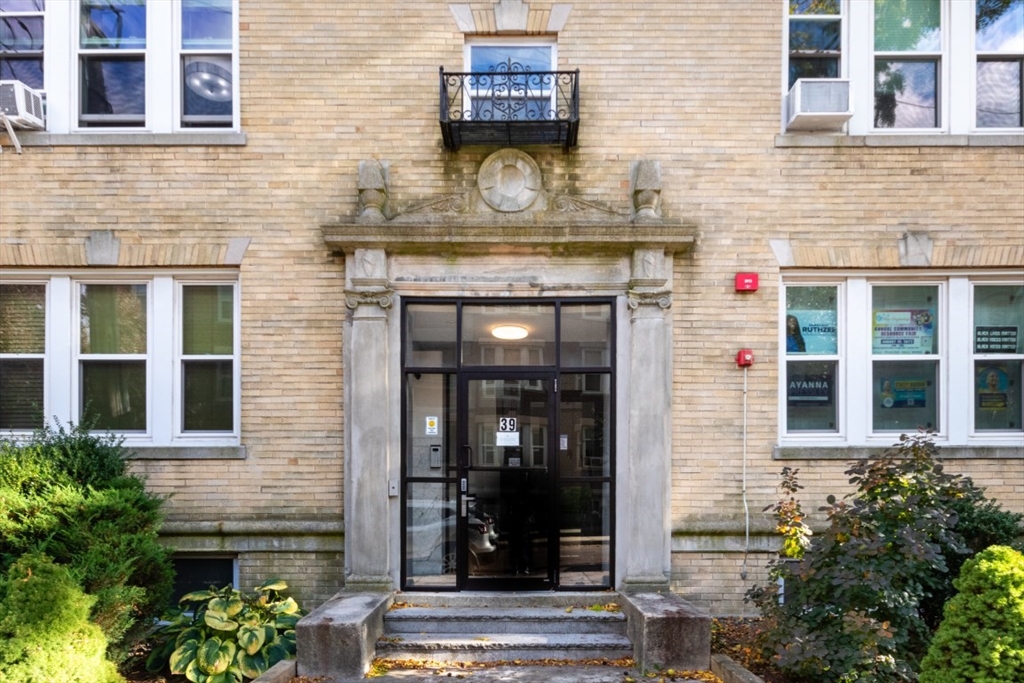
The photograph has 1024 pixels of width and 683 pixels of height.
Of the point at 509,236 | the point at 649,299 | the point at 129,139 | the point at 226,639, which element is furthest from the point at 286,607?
the point at 129,139

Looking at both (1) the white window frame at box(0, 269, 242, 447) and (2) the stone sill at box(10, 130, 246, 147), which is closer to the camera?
(2) the stone sill at box(10, 130, 246, 147)

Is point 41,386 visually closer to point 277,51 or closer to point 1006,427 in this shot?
point 277,51

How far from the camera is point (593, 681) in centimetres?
598

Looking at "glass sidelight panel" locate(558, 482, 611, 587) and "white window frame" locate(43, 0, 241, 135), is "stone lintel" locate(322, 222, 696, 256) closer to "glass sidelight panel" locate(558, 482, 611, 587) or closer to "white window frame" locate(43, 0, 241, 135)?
"white window frame" locate(43, 0, 241, 135)

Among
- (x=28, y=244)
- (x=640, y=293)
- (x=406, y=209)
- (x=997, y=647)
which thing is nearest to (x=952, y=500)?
(x=997, y=647)

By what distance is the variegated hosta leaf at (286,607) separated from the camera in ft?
21.7

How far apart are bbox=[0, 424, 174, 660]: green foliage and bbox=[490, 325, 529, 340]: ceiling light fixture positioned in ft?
11.6

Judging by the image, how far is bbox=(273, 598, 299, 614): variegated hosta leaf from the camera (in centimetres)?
661

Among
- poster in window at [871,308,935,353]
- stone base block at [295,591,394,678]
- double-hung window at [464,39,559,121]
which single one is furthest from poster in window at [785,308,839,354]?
stone base block at [295,591,394,678]

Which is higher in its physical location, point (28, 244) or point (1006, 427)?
point (28, 244)

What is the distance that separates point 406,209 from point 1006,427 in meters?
6.68

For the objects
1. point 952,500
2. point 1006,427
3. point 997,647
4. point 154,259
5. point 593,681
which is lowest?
point 593,681

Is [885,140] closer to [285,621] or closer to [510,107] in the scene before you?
[510,107]

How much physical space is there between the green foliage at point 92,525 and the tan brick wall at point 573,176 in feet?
2.94
